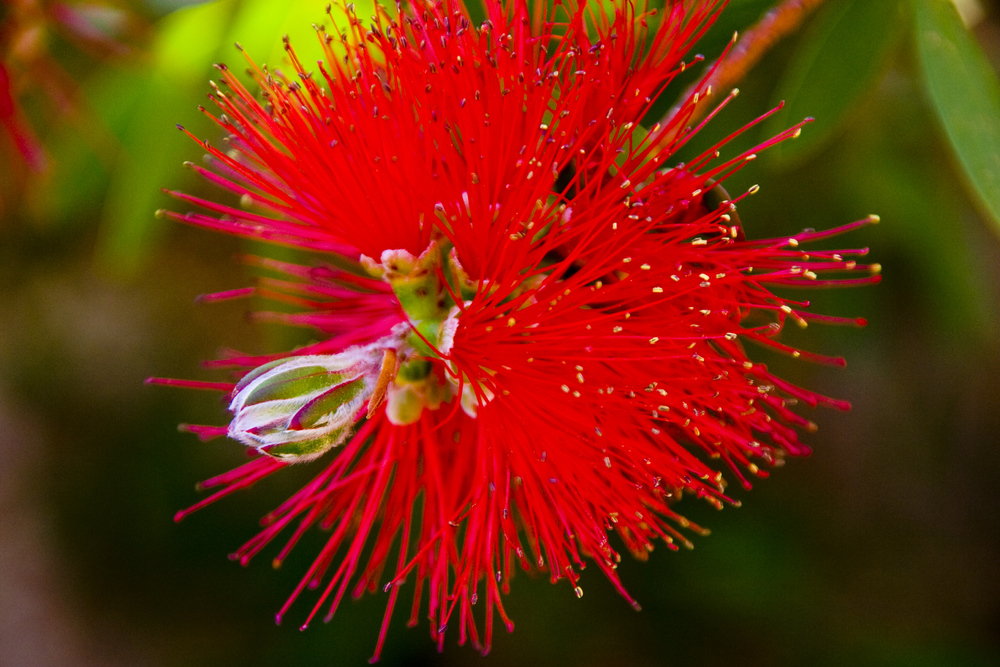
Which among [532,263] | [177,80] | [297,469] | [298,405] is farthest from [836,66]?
[297,469]

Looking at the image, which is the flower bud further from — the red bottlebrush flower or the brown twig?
the brown twig

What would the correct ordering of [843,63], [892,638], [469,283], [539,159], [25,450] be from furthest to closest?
[25,450] < [892,638] < [843,63] < [469,283] < [539,159]

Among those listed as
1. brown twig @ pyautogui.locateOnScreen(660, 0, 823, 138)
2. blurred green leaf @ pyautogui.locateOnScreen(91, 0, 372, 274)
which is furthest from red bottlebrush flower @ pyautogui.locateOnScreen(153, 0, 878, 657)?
blurred green leaf @ pyautogui.locateOnScreen(91, 0, 372, 274)

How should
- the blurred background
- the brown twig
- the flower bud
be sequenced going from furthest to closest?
the blurred background < the brown twig < the flower bud

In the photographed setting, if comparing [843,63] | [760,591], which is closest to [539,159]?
[843,63]

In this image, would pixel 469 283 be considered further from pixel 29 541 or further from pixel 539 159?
pixel 29 541

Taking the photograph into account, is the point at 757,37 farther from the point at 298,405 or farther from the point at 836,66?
the point at 298,405

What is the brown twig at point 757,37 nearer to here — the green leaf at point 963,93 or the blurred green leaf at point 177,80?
the green leaf at point 963,93
